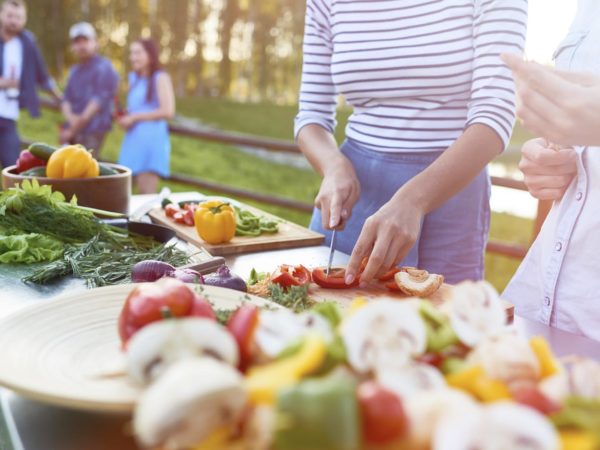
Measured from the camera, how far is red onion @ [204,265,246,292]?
1.61 m

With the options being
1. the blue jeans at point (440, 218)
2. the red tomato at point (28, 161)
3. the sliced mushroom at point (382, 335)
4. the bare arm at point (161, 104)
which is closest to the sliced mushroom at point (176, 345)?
the sliced mushroom at point (382, 335)

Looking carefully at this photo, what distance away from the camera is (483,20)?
2.00 metres

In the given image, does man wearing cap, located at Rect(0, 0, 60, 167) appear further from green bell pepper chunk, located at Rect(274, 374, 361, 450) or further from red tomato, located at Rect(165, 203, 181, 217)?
green bell pepper chunk, located at Rect(274, 374, 361, 450)

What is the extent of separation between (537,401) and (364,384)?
206mm

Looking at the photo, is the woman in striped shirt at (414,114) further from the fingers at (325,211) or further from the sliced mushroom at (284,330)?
the sliced mushroom at (284,330)

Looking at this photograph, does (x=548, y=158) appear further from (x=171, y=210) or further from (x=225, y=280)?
(x=171, y=210)

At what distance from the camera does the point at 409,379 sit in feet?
2.64

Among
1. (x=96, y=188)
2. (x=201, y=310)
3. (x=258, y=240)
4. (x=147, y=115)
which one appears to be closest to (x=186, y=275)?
(x=201, y=310)

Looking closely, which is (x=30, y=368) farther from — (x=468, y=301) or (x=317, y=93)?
(x=317, y=93)

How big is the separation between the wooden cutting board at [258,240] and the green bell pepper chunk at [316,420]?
1.60m

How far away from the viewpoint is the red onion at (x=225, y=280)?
63.5 inches

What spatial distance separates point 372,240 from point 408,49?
0.79 metres

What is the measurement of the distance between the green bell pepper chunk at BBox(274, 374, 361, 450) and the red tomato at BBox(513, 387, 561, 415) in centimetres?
21

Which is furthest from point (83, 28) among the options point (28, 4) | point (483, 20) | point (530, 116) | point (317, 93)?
point (28, 4)
